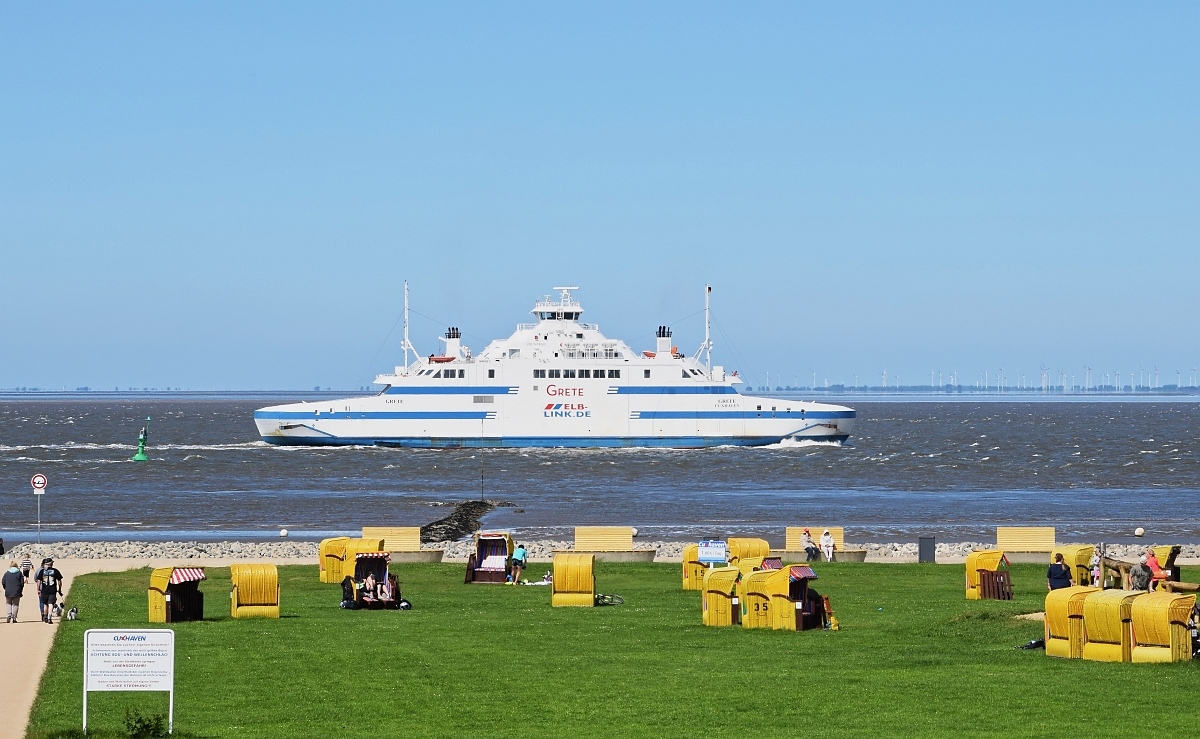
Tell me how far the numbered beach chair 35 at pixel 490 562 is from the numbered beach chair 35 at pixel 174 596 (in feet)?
23.9

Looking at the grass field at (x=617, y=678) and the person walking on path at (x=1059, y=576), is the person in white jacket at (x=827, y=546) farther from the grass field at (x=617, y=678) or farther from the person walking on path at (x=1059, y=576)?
the person walking on path at (x=1059, y=576)

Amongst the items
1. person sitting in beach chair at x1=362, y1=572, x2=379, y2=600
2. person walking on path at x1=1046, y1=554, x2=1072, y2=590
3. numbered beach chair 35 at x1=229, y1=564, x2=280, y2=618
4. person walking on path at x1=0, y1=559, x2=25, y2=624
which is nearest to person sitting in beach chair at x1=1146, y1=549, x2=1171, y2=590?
person walking on path at x1=1046, y1=554, x2=1072, y2=590

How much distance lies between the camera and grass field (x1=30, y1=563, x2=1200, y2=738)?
14.1 metres

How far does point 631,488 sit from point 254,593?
44926 mm

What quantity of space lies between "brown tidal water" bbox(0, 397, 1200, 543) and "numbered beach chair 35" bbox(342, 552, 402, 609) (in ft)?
65.4

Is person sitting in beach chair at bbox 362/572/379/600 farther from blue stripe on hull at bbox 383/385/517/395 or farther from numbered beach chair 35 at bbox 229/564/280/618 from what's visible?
blue stripe on hull at bbox 383/385/517/395

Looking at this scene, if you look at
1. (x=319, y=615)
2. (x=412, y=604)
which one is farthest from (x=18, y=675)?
(x=412, y=604)

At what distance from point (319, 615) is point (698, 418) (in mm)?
71770

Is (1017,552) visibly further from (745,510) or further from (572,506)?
(572,506)

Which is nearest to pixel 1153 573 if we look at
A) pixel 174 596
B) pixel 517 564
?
pixel 517 564

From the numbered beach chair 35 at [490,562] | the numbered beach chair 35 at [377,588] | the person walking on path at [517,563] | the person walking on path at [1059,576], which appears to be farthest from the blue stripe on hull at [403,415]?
the person walking on path at [1059,576]

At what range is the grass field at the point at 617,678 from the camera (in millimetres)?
14109

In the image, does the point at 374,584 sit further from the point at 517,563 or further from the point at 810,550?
the point at 810,550

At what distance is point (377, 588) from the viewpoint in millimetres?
24312
